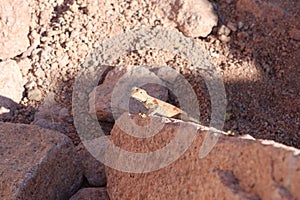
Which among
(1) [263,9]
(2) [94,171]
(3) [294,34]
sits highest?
(1) [263,9]

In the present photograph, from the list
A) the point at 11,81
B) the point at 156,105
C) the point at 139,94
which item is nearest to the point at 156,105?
the point at 156,105

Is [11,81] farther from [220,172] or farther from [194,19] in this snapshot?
[220,172]

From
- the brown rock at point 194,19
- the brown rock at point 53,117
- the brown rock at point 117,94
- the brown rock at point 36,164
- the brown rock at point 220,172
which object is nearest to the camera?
the brown rock at point 220,172

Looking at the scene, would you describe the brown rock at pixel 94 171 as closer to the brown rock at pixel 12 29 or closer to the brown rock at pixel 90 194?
the brown rock at pixel 90 194

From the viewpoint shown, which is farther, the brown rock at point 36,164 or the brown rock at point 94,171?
the brown rock at point 94,171

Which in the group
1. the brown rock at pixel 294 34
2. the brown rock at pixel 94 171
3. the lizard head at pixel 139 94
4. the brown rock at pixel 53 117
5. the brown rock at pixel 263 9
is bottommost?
the brown rock at pixel 94 171

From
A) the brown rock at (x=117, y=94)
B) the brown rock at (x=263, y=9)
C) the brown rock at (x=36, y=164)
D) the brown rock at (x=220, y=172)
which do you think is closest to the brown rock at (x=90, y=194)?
the brown rock at (x=36, y=164)

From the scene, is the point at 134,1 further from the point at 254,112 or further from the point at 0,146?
the point at 0,146
